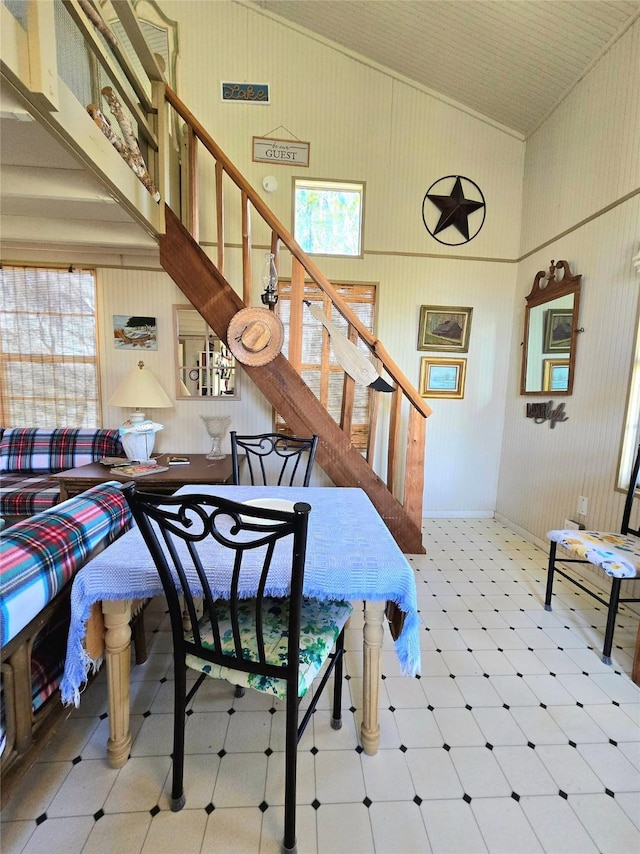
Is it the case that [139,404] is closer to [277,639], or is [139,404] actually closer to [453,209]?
[277,639]

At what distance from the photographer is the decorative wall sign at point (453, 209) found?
325cm

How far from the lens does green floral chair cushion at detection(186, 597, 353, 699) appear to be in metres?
1.03

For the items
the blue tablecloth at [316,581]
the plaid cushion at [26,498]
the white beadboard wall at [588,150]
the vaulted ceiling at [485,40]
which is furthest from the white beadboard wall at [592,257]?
the plaid cushion at [26,498]

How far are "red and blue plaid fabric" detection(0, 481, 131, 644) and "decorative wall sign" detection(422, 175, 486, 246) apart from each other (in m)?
3.44

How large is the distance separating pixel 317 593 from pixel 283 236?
2.29 meters

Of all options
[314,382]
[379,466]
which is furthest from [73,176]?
[379,466]

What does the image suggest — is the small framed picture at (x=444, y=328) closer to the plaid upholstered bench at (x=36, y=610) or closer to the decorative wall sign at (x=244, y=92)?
the decorative wall sign at (x=244, y=92)

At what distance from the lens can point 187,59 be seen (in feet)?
9.62

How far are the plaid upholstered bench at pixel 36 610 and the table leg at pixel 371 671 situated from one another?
95 cm

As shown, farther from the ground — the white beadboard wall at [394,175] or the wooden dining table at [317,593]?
the white beadboard wall at [394,175]

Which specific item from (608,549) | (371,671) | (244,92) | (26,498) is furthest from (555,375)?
(26,498)

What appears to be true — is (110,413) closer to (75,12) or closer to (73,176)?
(73,176)

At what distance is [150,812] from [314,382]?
2.81 meters

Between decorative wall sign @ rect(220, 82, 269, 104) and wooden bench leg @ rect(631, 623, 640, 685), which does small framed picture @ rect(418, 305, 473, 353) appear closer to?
decorative wall sign @ rect(220, 82, 269, 104)
